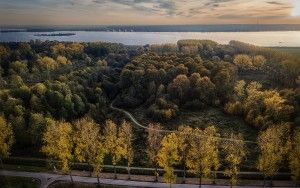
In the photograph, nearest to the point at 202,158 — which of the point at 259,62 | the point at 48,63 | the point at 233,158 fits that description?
the point at 233,158

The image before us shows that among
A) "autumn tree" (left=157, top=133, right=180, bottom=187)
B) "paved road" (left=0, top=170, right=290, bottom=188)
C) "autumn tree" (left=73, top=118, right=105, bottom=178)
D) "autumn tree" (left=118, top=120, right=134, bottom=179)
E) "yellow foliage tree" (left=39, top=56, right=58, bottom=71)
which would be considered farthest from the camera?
"yellow foliage tree" (left=39, top=56, right=58, bottom=71)

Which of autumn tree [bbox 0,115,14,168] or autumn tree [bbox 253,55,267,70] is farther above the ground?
autumn tree [bbox 253,55,267,70]

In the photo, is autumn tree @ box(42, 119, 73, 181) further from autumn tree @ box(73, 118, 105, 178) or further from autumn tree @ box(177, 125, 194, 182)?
autumn tree @ box(177, 125, 194, 182)

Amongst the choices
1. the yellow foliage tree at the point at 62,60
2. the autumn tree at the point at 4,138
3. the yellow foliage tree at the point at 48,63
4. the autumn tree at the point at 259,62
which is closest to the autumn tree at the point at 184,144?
the autumn tree at the point at 4,138

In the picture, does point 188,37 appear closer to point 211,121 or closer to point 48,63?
point 48,63

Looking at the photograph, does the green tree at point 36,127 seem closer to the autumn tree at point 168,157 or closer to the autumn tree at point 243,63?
the autumn tree at point 168,157

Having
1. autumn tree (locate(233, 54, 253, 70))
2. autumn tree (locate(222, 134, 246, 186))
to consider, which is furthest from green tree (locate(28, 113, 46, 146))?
autumn tree (locate(233, 54, 253, 70))

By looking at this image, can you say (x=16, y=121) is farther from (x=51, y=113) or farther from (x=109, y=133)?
(x=109, y=133)

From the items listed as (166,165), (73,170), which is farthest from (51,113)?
(166,165)
